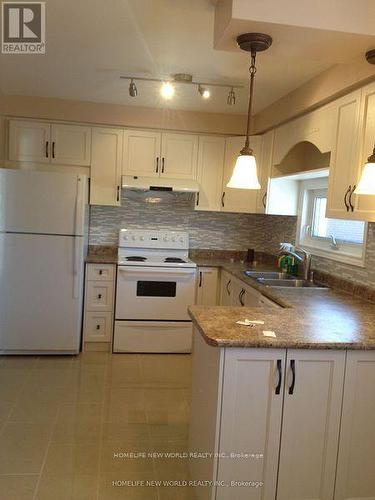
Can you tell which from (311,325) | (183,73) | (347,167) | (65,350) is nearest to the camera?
(311,325)

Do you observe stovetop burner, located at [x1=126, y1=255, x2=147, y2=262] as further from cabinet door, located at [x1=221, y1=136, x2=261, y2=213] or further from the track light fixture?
the track light fixture

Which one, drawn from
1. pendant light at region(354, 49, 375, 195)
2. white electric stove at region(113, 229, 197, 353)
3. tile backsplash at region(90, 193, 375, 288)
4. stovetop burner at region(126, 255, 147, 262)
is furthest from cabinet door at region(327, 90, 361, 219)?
stovetop burner at region(126, 255, 147, 262)

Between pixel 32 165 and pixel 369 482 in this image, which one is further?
pixel 32 165

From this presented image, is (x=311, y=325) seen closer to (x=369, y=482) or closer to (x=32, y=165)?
(x=369, y=482)

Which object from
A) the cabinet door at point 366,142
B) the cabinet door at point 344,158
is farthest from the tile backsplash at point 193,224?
the cabinet door at point 366,142

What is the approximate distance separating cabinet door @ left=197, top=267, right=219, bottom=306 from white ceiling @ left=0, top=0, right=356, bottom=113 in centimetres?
156

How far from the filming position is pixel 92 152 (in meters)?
4.14

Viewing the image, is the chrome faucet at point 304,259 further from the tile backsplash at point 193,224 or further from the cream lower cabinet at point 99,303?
the cream lower cabinet at point 99,303

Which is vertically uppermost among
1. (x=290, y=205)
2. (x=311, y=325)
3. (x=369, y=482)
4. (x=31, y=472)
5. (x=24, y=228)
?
(x=290, y=205)

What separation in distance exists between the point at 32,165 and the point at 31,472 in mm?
2775

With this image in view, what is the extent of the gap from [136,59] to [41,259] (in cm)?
187

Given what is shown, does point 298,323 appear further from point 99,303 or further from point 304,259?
point 99,303

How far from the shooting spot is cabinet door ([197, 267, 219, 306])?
4191mm

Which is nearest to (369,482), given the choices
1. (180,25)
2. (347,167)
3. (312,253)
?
(347,167)
